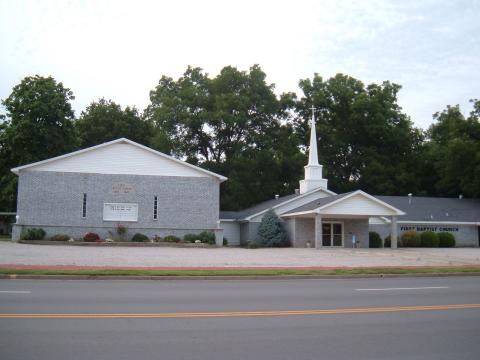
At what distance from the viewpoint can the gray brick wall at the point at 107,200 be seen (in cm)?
3609

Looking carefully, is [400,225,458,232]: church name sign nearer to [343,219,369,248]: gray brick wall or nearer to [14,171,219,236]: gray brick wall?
[343,219,369,248]: gray brick wall

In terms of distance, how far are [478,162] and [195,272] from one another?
130ft

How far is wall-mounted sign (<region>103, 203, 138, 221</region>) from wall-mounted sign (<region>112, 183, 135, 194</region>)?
85 centimetres

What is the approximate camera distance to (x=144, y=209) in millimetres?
37375

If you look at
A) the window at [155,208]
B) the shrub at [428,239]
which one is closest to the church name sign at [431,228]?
the shrub at [428,239]

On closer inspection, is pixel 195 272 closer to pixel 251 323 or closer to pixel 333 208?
pixel 251 323

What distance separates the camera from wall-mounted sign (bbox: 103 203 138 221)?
1453 inches

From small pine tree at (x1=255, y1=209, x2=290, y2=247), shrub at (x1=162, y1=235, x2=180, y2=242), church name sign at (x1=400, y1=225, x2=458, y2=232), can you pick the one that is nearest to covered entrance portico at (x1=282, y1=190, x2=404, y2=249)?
small pine tree at (x1=255, y1=209, x2=290, y2=247)

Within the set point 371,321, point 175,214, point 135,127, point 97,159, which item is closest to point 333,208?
point 175,214

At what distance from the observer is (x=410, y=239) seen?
1622 inches

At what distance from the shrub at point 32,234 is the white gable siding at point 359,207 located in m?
19.0

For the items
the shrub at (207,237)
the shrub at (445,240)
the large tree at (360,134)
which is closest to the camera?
the shrub at (207,237)

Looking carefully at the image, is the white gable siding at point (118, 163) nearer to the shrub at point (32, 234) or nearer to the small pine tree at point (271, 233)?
the shrub at point (32, 234)

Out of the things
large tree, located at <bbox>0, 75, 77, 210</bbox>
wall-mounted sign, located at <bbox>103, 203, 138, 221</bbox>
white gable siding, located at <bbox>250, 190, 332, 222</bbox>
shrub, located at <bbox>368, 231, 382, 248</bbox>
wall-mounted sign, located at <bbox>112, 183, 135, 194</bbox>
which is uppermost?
large tree, located at <bbox>0, 75, 77, 210</bbox>
